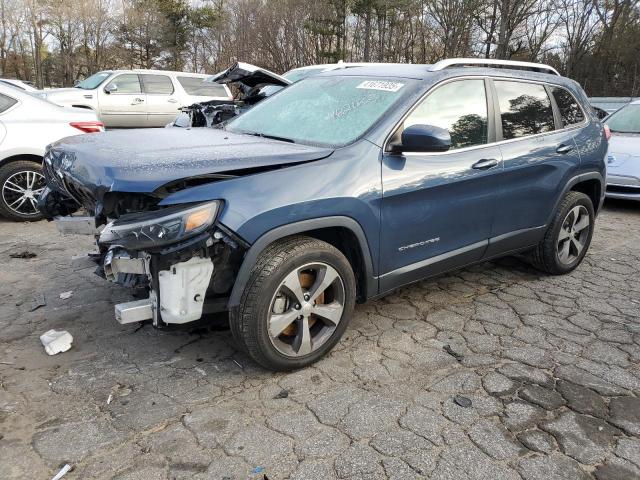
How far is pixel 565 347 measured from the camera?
3.44m

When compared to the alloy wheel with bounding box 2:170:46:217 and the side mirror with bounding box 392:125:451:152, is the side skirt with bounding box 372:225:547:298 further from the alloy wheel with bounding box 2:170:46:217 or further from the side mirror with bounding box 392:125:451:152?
the alloy wheel with bounding box 2:170:46:217

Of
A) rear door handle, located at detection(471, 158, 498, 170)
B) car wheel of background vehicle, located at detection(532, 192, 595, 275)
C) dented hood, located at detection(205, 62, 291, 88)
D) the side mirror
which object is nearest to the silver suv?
dented hood, located at detection(205, 62, 291, 88)

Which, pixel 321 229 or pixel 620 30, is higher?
pixel 620 30

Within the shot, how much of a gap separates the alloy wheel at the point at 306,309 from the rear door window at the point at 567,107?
109 inches

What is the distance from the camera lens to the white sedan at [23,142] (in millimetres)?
5855

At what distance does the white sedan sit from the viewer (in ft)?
19.2

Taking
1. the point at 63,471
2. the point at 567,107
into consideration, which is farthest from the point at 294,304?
the point at 567,107

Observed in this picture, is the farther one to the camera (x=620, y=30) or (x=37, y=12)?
(x=37, y=12)

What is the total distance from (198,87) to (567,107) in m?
10.7

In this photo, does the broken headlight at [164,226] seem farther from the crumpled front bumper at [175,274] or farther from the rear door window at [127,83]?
the rear door window at [127,83]

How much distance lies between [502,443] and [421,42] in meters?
27.1

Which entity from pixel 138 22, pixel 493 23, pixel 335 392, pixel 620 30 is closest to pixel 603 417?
pixel 335 392

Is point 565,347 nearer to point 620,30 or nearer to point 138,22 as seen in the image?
point 620,30

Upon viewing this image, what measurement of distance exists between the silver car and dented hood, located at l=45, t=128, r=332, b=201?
→ 6360 mm
